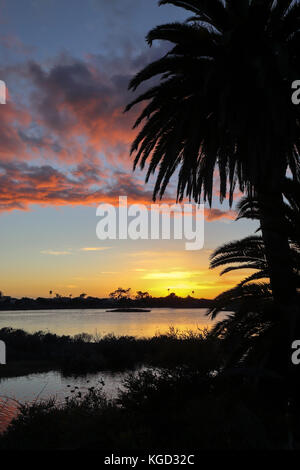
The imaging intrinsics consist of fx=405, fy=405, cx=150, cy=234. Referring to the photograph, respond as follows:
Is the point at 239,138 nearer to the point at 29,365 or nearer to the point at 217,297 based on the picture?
the point at 217,297

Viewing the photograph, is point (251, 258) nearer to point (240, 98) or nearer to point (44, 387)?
A: point (240, 98)

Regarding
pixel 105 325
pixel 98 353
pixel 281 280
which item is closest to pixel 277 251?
pixel 281 280


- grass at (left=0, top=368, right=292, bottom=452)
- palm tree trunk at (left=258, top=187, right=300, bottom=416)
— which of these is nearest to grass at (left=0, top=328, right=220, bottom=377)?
grass at (left=0, top=368, right=292, bottom=452)

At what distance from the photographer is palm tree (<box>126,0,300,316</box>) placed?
10.6 metres

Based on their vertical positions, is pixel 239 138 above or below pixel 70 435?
above

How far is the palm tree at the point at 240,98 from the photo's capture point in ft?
34.8

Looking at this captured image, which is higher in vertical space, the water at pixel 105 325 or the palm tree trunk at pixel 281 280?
the palm tree trunk at pixel 281 280

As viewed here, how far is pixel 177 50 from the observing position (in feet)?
40.2

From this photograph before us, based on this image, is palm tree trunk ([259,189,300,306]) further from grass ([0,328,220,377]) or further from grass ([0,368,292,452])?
grass ([0,328,220,377])

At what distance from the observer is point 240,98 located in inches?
433

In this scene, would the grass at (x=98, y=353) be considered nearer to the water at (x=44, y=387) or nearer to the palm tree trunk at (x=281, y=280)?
the water at (x=44, y=387)

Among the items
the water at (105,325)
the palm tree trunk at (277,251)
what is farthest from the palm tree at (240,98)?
the water at (105,325)
